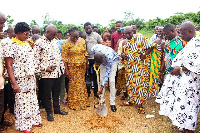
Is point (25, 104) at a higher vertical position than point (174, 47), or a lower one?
lower

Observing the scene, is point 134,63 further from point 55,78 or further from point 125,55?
point 55,78

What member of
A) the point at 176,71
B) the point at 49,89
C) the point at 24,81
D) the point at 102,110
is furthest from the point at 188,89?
the point at 24,81

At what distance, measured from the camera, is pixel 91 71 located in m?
5.60

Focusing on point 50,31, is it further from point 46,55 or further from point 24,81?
point 24,81

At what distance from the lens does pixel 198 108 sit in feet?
10.5

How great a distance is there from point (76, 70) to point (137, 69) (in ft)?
4.56

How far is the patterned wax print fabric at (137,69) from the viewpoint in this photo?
4535mm

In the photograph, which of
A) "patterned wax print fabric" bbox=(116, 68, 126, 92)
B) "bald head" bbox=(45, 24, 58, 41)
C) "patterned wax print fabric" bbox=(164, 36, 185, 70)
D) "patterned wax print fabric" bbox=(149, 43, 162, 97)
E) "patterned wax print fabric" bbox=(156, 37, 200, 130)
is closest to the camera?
"patterned wax print fabric" bbox=(156, 37, 200, 130)

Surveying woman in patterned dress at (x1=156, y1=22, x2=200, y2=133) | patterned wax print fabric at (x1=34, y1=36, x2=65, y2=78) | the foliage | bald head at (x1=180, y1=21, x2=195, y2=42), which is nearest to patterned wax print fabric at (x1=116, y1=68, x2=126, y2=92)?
patterned wax print fabric at (x1=34, y1=36, x2=65, y2=78)

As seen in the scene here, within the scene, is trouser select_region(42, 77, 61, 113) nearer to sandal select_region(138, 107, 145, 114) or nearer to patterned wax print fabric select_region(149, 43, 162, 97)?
sandal select_region(138, 107, 145, 114)

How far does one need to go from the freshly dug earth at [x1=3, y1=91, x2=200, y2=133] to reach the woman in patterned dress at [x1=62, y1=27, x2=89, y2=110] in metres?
0.25

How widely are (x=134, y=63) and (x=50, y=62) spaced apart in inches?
72.7

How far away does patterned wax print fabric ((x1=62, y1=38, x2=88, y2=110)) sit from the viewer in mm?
4578

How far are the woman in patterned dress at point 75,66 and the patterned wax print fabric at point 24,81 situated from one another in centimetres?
108
